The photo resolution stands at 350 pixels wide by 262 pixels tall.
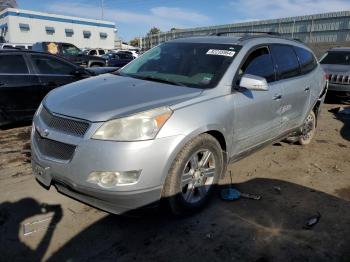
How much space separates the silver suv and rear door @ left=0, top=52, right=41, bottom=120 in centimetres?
282

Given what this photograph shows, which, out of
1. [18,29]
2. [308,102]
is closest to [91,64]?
[308,102]

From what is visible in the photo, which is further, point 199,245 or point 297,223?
point 297,223

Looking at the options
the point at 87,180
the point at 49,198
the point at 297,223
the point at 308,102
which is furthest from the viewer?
the point at 308,102

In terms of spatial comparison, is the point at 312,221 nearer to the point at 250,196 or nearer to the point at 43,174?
the point at 250,196

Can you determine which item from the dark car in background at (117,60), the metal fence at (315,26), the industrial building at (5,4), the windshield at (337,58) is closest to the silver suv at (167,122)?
the windshield at (337,58)

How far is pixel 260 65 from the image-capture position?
183 inches

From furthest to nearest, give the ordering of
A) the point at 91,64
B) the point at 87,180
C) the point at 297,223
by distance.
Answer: the point at 91,64 < the point at 297,223 < the point at 87,180

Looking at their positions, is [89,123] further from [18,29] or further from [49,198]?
[18,29]

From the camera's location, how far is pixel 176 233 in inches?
137

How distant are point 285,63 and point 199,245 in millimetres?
2942

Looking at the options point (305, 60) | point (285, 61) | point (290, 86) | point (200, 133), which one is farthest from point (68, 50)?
point (200, 133)

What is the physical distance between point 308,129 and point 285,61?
163 centimetres

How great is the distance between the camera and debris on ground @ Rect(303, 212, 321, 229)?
3695 millimetres

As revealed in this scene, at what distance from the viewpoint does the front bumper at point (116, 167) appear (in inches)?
121
